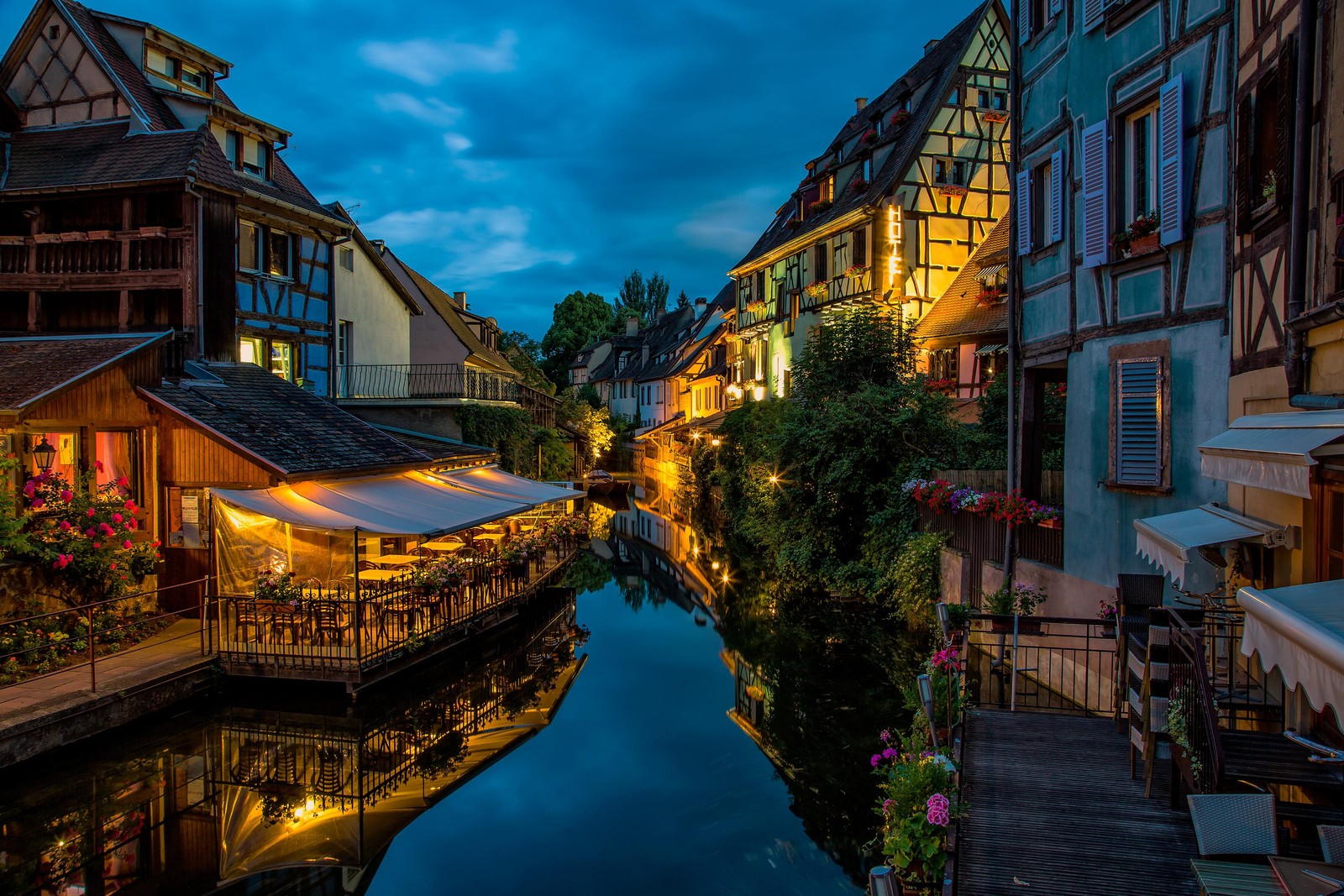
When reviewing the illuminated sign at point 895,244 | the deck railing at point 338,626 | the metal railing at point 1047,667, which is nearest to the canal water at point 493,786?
the deck railing at point 338,626

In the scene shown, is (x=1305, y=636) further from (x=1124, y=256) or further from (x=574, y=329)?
(x=574, y=329)

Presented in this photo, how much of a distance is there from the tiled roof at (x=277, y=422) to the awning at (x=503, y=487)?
1092 mm

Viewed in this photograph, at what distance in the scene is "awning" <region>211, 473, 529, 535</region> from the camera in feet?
40.6

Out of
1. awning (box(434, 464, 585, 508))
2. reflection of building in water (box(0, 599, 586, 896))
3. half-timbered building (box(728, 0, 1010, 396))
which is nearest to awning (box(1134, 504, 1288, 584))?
reflection of building in water (box(0, 599, 586, 896))

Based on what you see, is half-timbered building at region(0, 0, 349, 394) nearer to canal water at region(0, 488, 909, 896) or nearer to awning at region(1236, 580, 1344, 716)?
canal water at region(0, 488, 909, 896)

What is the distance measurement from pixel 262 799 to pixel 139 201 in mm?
13154

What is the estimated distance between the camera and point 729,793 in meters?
10.0

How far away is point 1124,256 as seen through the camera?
10.2 metres

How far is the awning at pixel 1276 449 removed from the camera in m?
5.59

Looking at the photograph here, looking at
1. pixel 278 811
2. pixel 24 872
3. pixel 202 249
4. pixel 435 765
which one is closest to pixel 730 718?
pixel 435 765

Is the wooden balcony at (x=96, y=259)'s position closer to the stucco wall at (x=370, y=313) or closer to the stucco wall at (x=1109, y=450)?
the stucco wall at (x=370, y=313)

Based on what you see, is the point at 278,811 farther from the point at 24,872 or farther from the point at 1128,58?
the point at 1128,58

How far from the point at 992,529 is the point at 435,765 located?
8.63 meters

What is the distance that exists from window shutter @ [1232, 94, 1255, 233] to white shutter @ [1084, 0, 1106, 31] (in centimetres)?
307
